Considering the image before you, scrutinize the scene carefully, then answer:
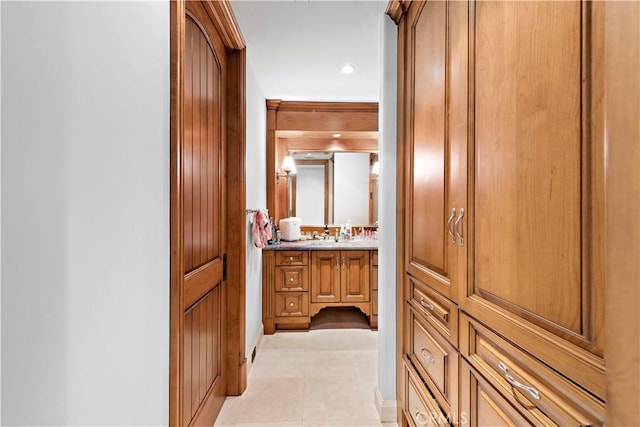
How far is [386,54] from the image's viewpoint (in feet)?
6.04

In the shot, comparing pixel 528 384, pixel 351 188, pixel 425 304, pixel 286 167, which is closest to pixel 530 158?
pixel 528 384

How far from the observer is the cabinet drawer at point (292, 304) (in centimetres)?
339

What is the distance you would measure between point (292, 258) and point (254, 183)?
98cm

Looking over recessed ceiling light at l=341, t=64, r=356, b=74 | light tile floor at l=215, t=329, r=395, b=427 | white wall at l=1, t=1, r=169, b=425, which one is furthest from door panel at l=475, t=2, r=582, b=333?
recessed ceiling light at l=341, t=64, r=356, b=74

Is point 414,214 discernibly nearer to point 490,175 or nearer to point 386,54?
point 490,175

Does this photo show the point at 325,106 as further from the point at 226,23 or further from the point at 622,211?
the point at 622,211

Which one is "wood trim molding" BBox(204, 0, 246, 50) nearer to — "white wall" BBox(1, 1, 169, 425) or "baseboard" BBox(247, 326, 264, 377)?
"white wall" BBox(1, 1, 169, 425)

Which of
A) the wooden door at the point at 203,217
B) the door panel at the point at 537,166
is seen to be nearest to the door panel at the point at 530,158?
the door panel at the point at 537,166

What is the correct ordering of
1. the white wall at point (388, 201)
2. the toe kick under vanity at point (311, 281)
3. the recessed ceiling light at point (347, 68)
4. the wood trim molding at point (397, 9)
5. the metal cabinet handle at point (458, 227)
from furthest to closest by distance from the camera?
the toe kick under vanity at point (311, 281), the recessed ceiling light at point (347, 68), the white wall at point (388, 201), the wood trim molding at point (397, 9), the metal cabinet handle at point (458, 227)

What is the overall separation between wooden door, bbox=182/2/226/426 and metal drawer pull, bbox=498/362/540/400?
1.18 m

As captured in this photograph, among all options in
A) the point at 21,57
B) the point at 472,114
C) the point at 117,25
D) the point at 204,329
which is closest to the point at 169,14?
the point at 117,25

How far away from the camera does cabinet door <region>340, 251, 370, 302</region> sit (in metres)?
3.46

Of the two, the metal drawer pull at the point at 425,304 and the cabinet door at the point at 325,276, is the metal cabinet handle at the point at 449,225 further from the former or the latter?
the cabinet door at the point at 325,276

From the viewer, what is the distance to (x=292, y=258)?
11.1ft
